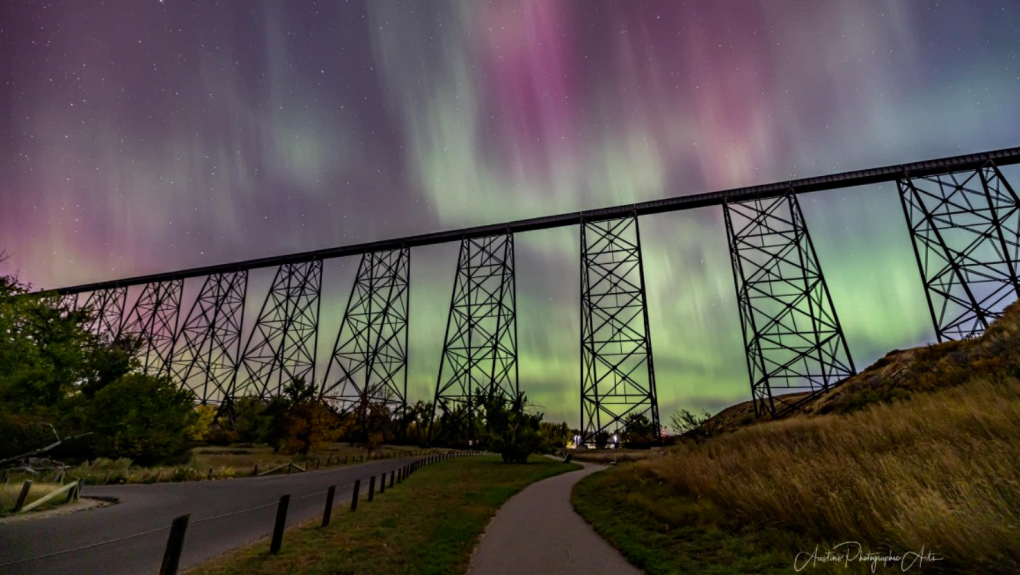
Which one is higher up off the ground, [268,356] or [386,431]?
[268,356]

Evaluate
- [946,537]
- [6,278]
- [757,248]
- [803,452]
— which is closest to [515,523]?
[803,452]

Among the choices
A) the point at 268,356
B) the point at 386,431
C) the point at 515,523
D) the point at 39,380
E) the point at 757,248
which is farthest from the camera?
the point at 386,431

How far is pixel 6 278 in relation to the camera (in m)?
18.3

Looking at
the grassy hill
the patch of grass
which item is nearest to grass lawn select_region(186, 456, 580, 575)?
the grassy hill

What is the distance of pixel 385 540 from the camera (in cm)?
748

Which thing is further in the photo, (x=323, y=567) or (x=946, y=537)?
(x=323, y=567)

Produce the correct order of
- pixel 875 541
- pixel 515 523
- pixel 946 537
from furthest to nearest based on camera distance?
pixel 515 523 → pixel 875 541 → pixel 946 537

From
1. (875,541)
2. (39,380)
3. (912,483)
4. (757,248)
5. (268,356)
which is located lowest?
(875,541)

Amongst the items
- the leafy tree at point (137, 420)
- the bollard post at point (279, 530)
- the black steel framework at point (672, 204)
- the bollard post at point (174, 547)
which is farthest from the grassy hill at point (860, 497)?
the leafy tree at point (137, 420)

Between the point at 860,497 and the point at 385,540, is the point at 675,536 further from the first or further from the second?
the point at 385,540

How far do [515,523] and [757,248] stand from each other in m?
20.7

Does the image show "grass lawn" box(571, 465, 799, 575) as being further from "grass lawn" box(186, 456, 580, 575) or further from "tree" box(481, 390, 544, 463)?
"tree" box(481, 390, 544, 463)

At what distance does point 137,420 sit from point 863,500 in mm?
27328

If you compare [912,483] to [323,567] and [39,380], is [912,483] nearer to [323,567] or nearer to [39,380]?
[323,567]
